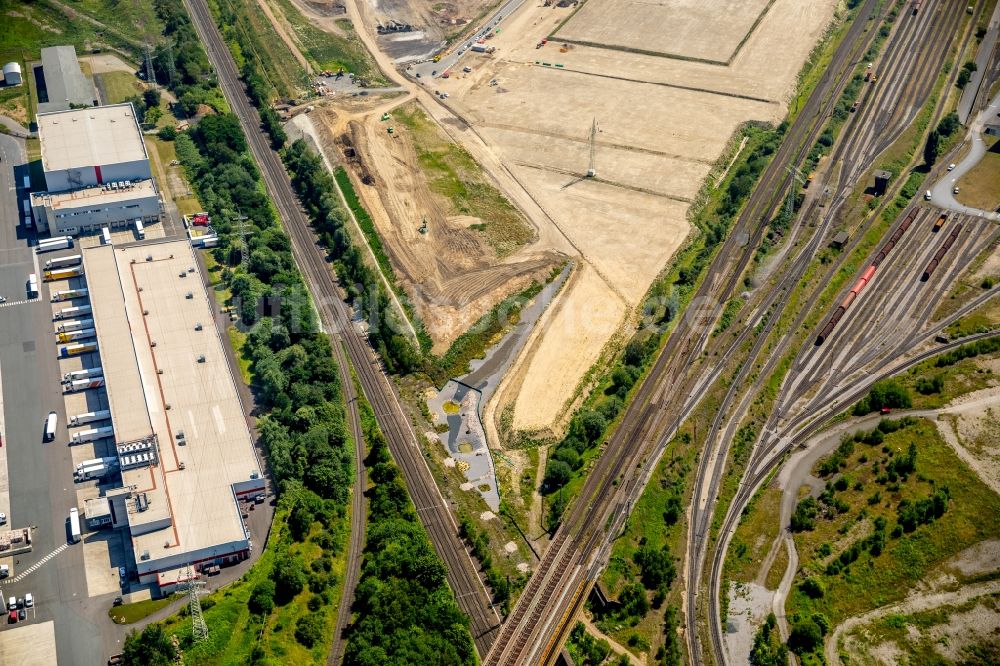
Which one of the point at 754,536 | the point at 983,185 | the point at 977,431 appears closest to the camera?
the point at 754,536

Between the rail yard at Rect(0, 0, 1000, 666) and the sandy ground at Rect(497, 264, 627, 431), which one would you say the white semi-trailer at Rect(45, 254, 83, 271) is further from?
the sandy ground at Rect(497, 264, 627, 431)

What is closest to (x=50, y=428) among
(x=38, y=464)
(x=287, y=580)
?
(x=38, y=464)

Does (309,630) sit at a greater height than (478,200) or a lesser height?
lesser

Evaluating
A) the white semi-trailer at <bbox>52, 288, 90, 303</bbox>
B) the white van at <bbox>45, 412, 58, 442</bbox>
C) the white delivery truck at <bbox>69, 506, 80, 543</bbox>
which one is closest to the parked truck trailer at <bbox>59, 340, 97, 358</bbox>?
the white semi-trailer at <bbox>52, 288, 90, 303</bbox>

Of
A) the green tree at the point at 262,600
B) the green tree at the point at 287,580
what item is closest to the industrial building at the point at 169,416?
the green tree at the point at 287,580

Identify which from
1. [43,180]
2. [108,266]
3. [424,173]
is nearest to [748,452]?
[424,173]

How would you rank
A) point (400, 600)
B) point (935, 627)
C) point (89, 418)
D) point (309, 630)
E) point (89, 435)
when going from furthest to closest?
point (89, 418) < point (89, 435) < point (935, 627) < point (400, 600) < point (309, 630)

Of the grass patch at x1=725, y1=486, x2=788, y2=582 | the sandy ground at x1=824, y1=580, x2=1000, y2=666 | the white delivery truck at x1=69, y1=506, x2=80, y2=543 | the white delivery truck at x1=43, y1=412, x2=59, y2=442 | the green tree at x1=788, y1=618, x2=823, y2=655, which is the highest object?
the white delivery truck at x1=43, y1=412, x2=59, y2=442

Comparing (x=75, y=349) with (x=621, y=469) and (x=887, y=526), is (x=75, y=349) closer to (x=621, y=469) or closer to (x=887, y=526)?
(x=621, y=469)
